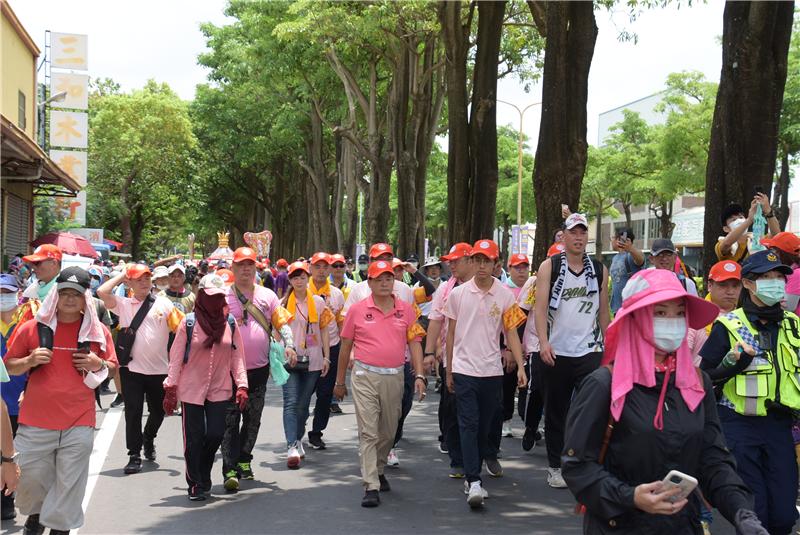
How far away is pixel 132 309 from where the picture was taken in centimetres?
884

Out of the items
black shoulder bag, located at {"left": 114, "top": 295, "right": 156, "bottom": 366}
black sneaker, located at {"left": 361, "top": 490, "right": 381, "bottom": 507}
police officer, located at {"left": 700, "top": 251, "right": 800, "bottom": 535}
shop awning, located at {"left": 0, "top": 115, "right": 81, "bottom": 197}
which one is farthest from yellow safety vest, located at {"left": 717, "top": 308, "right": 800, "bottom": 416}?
shop awning, located at {"left": 0, "top": 115, "right": 81, "bottom": 197}

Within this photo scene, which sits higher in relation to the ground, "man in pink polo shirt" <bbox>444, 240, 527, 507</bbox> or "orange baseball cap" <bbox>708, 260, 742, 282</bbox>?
"orange baseball cap" <bbox>708, 260, 742, 282</bbox>

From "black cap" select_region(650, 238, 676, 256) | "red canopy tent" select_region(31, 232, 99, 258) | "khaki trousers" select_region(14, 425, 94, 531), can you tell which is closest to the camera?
"khaki trousers" select_region(14, 425, 94, 531)

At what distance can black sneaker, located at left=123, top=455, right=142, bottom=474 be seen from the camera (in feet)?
27.7

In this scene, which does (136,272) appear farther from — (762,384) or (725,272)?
(762,384)

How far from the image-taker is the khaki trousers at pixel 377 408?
24.7 ft

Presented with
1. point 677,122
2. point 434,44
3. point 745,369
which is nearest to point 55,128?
point 434,44

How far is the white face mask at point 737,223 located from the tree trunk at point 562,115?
12.7 feet

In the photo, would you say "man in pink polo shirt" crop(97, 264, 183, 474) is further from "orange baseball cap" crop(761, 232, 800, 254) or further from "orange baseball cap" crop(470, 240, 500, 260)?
"orange baseball cap" crop(761, 232, 800, 254)

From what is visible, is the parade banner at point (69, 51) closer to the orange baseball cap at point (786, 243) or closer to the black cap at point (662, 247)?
the black cap at point (662, 247)

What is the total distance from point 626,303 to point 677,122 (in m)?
37.8

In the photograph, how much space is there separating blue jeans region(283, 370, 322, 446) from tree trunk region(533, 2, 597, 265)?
15.0 feet

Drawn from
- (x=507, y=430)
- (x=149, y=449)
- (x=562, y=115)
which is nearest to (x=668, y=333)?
(x=149, y=449)

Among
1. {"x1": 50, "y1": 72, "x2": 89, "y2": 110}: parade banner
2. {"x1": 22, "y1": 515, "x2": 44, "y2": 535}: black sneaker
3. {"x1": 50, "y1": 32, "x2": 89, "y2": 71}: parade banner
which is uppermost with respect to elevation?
{"x1": 50, "y1": 32, "x2": 89, "y2": 71}: parade banner
